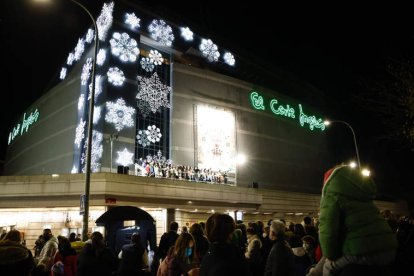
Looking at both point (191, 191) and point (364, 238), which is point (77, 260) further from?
point (191, 191)

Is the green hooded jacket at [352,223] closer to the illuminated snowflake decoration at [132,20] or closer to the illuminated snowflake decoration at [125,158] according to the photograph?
the illuminated snowflake decoration at [125,158]

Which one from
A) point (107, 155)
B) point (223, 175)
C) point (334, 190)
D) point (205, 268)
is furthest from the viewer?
point (223, 175)

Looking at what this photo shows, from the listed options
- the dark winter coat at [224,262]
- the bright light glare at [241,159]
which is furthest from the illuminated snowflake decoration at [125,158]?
the dark winter coat at [224,262]

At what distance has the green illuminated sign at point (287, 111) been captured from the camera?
41969mm

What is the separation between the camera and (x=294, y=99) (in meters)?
49.1

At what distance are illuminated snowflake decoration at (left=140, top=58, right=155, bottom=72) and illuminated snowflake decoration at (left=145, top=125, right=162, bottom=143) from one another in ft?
18.7

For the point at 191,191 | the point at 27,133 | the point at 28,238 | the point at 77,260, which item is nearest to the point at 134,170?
the point at 191,191

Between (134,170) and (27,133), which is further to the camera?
(27,133)

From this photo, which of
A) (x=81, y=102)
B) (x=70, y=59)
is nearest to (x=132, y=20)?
(x=81, y=102)

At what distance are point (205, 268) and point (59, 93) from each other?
4164cm

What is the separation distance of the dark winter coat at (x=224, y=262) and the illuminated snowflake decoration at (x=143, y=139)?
28037 millimetres

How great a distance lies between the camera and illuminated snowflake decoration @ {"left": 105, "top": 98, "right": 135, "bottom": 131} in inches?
1142

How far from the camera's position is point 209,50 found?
40.0 m

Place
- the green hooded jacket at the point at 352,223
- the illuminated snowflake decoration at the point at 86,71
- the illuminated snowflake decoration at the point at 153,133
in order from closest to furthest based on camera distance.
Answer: the green hooded jacket at the point at 352,223 < the illuminated snowflake decoration at the point at 153,133 < the illuminated snowflake decoration at the point at 86,71
